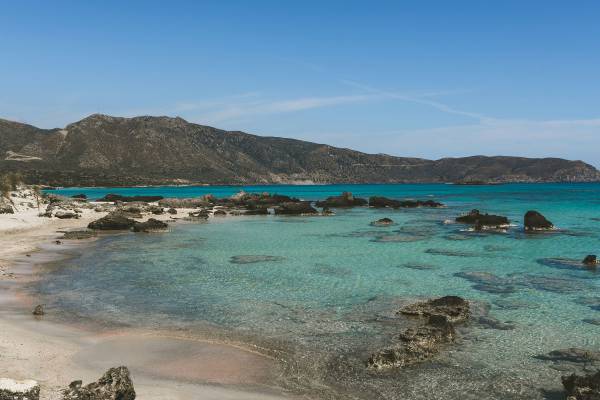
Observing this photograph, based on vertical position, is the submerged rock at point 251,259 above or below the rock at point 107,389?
below

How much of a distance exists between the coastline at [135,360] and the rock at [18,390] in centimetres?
81

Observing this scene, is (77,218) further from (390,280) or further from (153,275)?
(390,280)

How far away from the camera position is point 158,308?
1673 centimetres

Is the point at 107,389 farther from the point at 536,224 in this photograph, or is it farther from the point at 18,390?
the point at 536,224

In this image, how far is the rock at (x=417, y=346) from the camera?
11.4 m

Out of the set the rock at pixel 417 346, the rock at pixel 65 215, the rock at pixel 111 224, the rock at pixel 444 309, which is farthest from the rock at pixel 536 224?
the rock at pixel 65 215

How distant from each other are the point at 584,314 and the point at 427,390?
9036 millimetres

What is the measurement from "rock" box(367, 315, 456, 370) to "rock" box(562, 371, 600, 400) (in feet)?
10.7

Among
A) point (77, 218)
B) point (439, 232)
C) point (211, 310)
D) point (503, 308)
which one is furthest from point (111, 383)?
point (77, 218)

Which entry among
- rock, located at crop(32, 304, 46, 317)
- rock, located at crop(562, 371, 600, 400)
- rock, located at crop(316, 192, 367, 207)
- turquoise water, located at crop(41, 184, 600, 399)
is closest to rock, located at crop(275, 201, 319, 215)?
rock, located at crop(316, 192, 367, 207)

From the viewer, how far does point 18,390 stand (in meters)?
7.80

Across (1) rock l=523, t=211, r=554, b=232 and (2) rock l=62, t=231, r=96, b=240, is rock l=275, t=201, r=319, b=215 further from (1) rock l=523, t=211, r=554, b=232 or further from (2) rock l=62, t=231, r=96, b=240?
(2) rock l=62, t=231, r=96, b=240

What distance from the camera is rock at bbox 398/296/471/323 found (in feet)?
49.4

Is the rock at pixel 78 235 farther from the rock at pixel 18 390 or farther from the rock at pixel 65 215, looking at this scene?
the rock at pixel 18 390
